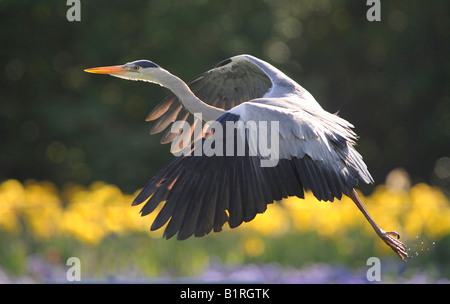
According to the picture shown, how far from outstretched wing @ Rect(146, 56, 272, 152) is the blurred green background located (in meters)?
5.59

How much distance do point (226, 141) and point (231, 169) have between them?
0.57 ft

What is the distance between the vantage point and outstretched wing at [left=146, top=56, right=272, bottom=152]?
5531 millimetres

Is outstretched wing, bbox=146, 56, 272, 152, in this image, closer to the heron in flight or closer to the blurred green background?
the heron in flight

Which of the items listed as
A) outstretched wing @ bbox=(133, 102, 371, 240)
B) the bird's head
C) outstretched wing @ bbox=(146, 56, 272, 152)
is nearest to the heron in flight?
outstretched wing @ bbox=(133, 102, 371, 240)

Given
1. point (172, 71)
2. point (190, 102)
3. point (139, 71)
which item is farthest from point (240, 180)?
point (172, 71)

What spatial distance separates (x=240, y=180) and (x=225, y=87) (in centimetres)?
201

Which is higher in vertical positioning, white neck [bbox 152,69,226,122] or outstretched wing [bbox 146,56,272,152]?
outstretched wing [bbox 146,56,272,152]

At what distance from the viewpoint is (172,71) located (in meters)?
11.4

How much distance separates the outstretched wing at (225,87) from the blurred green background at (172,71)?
18.3ft

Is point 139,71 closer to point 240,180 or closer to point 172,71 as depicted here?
point 240,180

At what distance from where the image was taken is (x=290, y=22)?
40.0ft

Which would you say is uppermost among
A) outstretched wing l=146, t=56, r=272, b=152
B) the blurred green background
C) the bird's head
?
the blurred green background
